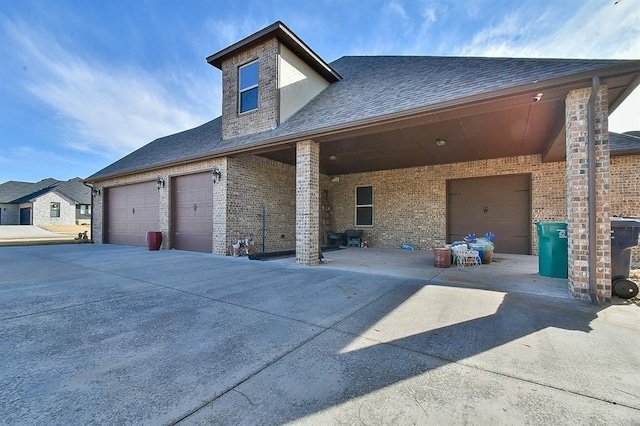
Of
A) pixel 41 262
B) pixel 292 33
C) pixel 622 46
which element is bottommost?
pixel 41 262

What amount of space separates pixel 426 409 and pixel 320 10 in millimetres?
10021

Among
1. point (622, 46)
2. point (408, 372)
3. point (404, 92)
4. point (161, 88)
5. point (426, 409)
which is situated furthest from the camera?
point (161, 88)

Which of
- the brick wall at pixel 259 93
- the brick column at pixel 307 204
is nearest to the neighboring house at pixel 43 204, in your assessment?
the brick wall at pixel 259 93

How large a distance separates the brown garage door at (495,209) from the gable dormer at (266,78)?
6816mm

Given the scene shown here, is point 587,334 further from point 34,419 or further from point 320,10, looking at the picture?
point 320,10

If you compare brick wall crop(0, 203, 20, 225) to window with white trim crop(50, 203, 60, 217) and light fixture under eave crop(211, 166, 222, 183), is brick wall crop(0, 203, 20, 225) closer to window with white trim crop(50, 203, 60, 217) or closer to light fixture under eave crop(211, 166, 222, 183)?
window with white trim crop(50, 203, 60, 217)

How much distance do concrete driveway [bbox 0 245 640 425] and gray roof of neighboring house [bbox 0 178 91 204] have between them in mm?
37461

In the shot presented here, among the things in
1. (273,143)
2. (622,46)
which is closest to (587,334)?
(622,46)

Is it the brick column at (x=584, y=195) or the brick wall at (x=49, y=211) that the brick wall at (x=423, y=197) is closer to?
the brick column at (x=584, y=195)

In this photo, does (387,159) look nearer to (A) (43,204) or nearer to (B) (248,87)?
(B) (248,87)

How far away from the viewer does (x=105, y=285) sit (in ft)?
15.3

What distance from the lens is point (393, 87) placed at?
7.36 metres

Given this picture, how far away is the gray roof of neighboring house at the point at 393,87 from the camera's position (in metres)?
4.71

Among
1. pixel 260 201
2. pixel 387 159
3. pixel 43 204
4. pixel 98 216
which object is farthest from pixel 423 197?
pixel 43 204
